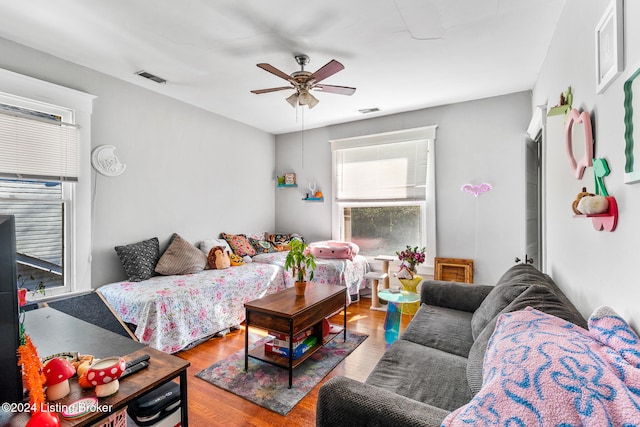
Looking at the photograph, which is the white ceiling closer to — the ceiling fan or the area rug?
the ceiling fan

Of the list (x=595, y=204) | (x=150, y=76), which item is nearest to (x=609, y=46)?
(x=595, y=204)

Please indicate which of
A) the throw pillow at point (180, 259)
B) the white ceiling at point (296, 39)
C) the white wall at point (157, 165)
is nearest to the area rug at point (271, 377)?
the throw pillow at point (180, 259)

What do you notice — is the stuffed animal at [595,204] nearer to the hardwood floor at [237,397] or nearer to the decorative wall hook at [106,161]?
the hardwood floor at [237,397]

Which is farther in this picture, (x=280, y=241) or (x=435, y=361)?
(x=280, y=241)

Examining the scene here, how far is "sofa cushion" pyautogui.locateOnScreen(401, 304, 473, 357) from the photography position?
190cm

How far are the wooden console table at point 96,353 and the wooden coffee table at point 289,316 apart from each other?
1.08 metres

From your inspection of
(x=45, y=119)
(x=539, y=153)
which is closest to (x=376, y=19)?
(x=539, y=153)

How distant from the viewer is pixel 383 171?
4.55 m

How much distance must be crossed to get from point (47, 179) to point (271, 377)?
2615 mm

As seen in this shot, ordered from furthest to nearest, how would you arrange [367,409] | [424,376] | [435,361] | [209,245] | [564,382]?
[209,245] < [435,361] < [424,376] < [367,409] < [564,382]

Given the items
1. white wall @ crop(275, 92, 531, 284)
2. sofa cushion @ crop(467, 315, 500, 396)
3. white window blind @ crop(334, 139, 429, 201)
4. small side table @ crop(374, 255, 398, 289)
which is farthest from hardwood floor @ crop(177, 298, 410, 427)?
white window blind @ crop(334, 139, 429, 201)

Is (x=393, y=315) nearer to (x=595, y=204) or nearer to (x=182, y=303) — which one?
(x=182, y=303)

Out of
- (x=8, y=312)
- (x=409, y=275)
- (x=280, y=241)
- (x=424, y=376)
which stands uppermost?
(x=8, y=312)

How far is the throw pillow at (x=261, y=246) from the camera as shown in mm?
4641
